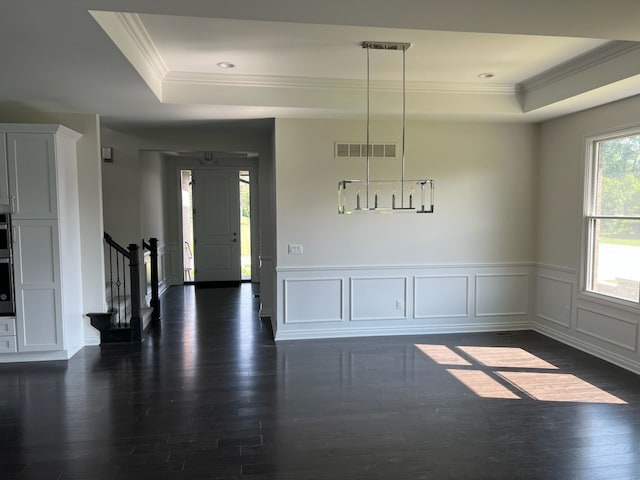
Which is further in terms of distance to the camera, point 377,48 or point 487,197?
point 487,197

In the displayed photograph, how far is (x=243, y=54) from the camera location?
377 centimetres

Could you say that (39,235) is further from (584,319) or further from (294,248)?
(584,319)

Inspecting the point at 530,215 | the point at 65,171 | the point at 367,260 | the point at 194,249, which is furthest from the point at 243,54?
the point at 194,249

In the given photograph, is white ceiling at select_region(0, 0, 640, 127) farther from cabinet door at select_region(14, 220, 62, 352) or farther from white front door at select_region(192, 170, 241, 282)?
white front door at select_region(192, 170, 241, 282)

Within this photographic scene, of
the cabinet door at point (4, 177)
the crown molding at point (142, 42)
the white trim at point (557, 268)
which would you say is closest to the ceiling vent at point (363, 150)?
the crown molding at point (142, 42)

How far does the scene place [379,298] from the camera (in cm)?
535

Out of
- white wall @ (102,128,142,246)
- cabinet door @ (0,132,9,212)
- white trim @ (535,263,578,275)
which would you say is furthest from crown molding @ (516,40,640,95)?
cabinet door @ (0,132,9,212)

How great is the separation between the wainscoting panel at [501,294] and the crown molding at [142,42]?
4293 millimetres

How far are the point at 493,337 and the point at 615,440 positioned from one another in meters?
2.37

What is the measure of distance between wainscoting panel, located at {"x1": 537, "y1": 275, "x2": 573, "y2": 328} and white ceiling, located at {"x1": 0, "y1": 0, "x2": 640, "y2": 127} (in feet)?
6.53

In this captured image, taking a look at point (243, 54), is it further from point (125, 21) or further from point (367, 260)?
point (367, 260)

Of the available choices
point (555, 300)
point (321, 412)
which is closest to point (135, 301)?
point (321, 412)

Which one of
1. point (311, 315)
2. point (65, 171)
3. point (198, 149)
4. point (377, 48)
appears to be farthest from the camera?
point (198, 149)

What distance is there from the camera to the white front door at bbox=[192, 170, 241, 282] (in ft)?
30.0
